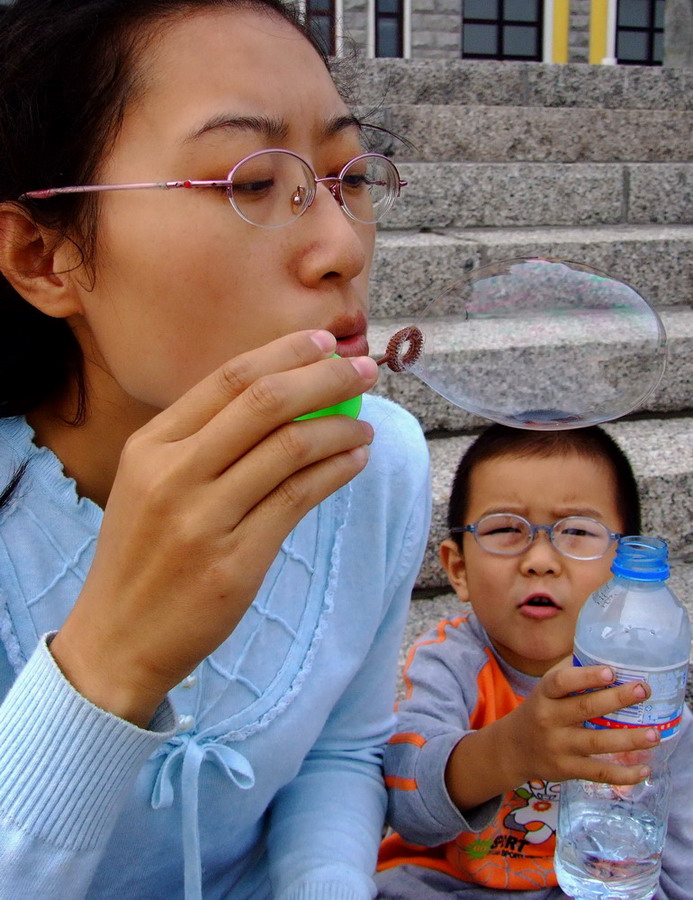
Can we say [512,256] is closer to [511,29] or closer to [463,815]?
Result: [463,815]

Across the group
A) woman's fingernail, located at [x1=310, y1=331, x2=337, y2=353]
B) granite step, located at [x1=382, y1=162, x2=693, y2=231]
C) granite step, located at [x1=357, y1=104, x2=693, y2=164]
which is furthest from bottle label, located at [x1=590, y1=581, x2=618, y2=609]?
granite step, located at [x1=357, y1=104, x2=693, y2=164]

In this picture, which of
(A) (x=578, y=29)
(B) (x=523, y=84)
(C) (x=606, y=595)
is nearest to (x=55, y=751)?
(C) (x=606, y=595)

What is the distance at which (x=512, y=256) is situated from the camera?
10.3 ft

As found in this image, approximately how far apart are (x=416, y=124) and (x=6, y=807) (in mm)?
3875

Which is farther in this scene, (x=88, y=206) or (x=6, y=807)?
(x=88, y=206)

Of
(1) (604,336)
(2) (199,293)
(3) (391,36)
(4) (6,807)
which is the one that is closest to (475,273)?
(1) (604,336)

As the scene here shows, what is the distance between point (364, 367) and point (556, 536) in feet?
2.76

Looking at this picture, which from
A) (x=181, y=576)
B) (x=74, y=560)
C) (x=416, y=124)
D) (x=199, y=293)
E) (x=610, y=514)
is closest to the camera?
(x=181, y=576)

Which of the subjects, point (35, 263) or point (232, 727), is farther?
point (232, 727)

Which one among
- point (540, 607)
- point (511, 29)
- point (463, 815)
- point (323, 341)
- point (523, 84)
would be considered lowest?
point (511, 29)

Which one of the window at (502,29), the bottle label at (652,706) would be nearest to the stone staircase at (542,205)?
the bottle label at (652,706)

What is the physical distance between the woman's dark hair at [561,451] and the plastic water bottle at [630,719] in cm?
33

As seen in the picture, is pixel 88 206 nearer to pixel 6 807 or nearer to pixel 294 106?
pixel 294 106

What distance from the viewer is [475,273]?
1.38 metres
